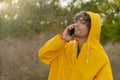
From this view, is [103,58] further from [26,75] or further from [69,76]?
[26,75]

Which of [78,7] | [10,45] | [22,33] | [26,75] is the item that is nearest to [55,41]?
[26,75]

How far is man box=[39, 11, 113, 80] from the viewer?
480cm

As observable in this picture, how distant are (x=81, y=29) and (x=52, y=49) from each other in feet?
1.23

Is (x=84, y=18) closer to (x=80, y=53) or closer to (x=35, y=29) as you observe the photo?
(x=80, y=53)

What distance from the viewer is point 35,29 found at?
19688 millimetres

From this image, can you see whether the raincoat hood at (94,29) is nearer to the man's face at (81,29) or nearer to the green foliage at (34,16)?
the man's face at (81,29)

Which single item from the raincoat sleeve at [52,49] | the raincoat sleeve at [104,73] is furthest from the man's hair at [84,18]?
the raincoat sleeve at [104,73]

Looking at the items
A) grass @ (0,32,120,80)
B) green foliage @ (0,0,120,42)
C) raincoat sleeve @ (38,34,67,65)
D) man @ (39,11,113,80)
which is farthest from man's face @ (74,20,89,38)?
green foliage @ (0,0,120,42)

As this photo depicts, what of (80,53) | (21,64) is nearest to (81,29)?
(80,53)

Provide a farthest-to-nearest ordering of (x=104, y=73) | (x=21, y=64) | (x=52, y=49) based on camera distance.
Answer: (x=21, y=64), (x=52, y=49), (x=104, y=73)

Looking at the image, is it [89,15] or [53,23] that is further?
[53,23]

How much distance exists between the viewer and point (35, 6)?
21188 millimetres

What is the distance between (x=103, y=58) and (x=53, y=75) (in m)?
0.60

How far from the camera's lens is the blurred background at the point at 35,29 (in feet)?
37.9
